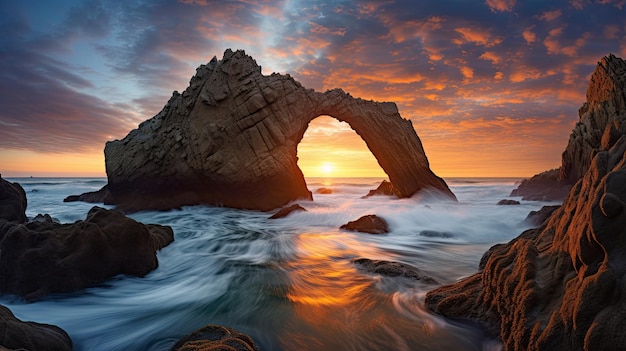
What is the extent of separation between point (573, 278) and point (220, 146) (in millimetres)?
15901

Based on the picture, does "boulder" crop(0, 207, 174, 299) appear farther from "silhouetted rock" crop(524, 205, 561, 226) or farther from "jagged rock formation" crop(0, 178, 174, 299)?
"silhouetted rock" crop(524, 205, 561, 226)

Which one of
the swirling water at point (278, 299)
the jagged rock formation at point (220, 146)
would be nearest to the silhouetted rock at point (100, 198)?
the jagged rock formation at point (220, 146)

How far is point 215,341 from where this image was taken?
117 inches

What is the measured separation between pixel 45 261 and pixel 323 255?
5.76 m

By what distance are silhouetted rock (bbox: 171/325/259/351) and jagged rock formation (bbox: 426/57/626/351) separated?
2485mm

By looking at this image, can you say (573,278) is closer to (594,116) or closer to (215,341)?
(215,341)

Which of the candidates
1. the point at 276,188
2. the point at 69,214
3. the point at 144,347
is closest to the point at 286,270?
the point at 144,347

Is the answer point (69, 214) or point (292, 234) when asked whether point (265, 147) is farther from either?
point (69, 214)

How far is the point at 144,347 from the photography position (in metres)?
4.03

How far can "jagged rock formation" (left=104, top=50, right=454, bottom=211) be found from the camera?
16.7 metres

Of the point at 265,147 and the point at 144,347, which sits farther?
the point at 265,147

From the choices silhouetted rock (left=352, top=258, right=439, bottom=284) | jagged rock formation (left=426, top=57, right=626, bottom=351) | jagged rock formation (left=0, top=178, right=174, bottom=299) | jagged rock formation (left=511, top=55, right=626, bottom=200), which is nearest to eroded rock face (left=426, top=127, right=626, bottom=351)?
jagged rock formation (left=426, top=57, right=626, bottom=351)

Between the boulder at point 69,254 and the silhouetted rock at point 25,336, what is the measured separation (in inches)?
85.4

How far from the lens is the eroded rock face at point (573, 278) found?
2.10 m
